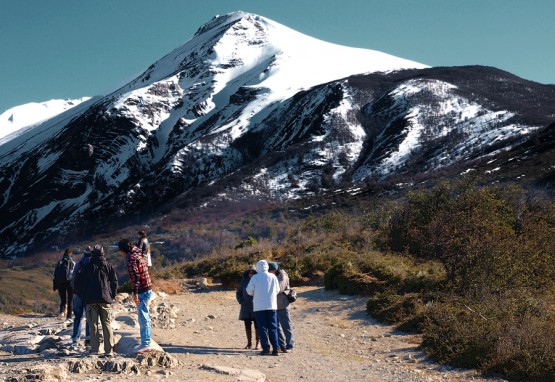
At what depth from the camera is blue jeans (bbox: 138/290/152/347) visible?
9.80 m

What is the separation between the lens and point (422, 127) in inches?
3917

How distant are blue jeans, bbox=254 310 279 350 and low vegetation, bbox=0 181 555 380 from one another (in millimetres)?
2541

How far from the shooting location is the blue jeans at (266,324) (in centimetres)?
1046

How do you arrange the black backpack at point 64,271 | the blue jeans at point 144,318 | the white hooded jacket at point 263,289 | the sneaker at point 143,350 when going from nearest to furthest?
the sneaker at point 143,350, the blue jeans at point 144,318, the white hooded jacket at point 263,289, the black backpack at point 64,271

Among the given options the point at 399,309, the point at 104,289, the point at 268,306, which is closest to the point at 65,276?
the point at 104,289

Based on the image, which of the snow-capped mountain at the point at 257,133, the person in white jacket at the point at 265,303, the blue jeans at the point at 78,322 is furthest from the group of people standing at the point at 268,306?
the snow-capped mountain at the point at 257,133

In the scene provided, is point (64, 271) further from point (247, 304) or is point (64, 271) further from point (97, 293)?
point (247, 304)

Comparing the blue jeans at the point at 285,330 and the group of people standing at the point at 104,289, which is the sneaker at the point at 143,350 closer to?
the group of people standing at the point at 104,289

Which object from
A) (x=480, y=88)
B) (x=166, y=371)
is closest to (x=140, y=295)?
(x=166, y=371)

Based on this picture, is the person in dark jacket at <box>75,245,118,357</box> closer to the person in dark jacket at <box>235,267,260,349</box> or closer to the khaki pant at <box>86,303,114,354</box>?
the khaki pant at <box>86,303,114,354</box>

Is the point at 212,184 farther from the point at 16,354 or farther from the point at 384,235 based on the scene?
the point at 16,354

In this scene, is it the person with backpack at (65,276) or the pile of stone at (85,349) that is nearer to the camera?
the pile of stone at (85,349)

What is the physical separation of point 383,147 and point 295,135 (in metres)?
19.7

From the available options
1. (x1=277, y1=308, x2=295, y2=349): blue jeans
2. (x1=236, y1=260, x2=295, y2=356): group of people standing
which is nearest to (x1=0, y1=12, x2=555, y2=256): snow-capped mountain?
(x1=277, y1=308, x2=295, y2=349): blue jeans
